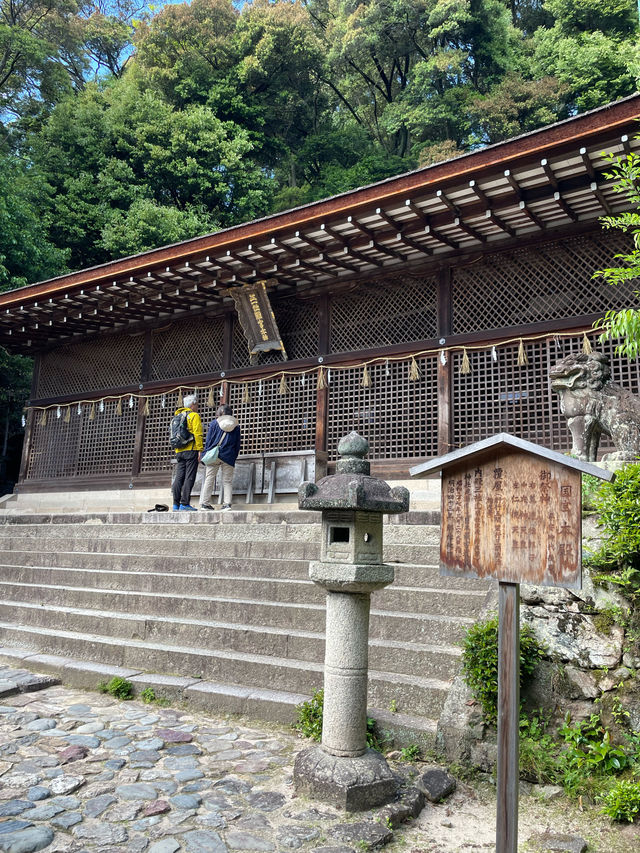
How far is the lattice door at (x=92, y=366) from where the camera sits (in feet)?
47.8

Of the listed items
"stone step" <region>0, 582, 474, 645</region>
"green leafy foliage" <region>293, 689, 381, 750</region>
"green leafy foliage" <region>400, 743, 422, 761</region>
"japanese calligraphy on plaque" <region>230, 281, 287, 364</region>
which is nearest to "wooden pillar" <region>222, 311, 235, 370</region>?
"japanese calligraphy on plaque" <region>230, 281, 287, 364</region>

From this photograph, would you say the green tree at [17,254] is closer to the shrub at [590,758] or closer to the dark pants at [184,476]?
the dark pants at [184,476]

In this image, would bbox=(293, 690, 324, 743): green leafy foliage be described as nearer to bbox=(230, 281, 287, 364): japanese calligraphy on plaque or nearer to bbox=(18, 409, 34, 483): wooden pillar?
bbox=(230, 281, 287, 364): japanese calligraphy on plaque

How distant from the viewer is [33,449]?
51.1 ft

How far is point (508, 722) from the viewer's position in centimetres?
293

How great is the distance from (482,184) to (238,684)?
7.01m

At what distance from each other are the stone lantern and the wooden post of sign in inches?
44.7

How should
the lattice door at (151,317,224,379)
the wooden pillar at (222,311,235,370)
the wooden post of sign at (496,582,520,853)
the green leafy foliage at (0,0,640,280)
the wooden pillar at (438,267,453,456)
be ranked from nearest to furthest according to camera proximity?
1. the wooden post of sign at (496,582,520,853)
2. the wooden pillar at (438,267,453,456)
3. the wooden pillar at (222,311,235,370)
4. the lattice door at (151,317,224,379)
5. the green leafy foliage at (0,0,640,280)

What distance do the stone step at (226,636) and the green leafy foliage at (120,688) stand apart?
694mm

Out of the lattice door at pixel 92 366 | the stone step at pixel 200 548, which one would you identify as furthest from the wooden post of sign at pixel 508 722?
the lattice door at pixel 92 366

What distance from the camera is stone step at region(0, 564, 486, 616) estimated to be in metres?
5.68

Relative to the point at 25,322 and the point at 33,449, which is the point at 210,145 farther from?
the point at 33,449

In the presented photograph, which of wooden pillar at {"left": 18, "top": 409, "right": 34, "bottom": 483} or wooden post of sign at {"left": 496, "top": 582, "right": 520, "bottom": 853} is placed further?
wooden pillar at {"left": 18, "top": 409, "right": 34, "bottom": 483}

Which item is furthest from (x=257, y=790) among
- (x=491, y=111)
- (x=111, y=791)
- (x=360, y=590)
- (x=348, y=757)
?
(x=491, y=111)
